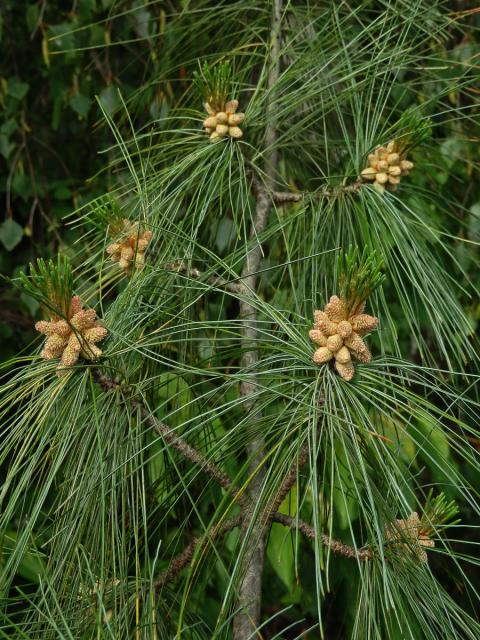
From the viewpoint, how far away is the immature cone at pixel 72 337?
63 cm

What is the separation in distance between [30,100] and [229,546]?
88 centimetres

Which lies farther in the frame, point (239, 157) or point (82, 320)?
point (239, 157)

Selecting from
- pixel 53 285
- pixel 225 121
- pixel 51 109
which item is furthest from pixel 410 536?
pixel 51 109

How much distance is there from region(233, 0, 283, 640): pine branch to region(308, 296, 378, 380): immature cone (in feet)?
0.19

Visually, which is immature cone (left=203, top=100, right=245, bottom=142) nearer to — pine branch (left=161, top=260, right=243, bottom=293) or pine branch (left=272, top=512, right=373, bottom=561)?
pine branch (left=161, top=260, right=243, bottom=293)

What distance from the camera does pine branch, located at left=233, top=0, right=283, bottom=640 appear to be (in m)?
0.68

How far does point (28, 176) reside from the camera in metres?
1.51

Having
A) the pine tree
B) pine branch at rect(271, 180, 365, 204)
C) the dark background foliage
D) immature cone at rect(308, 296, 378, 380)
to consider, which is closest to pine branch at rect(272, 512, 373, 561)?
the pine tree

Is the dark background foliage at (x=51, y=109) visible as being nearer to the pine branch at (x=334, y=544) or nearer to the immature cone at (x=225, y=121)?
the immature cone at (x=225, y=121)

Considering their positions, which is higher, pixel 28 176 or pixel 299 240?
pixel 299 240

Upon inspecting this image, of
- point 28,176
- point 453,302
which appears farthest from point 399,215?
point 28,176

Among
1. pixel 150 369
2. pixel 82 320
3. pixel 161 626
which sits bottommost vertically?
pixel 161 626

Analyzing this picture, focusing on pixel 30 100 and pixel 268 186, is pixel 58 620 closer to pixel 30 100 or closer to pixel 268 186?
pixel 268 186

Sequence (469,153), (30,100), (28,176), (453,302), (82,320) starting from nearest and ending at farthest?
(82,320) < (453,302) < (469,153) < (28,176) < (30,100)
